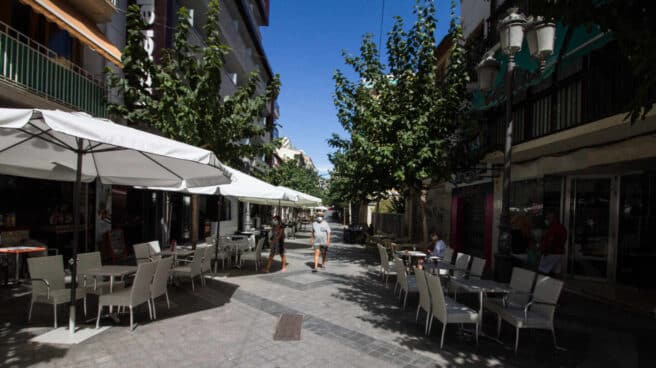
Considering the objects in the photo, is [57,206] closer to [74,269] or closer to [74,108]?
[74,108]

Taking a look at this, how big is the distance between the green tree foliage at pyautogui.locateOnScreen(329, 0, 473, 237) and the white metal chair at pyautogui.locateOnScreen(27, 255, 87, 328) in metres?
7.83

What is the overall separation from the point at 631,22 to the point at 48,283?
7752 mm

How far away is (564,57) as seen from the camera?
7.86 metres

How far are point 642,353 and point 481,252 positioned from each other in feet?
31.6

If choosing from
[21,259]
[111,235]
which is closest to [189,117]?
[21,259]

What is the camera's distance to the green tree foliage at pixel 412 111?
10562mm

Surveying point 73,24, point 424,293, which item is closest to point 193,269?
point 424,293

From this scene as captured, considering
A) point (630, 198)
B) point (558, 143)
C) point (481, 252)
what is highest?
point (558, 143)

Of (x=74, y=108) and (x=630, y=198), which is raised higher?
(x=74, y=108)

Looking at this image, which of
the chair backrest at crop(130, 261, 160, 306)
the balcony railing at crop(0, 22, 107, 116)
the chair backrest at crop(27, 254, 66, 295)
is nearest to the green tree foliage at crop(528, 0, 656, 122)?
the chair backrest at crop(130, 261, 160, 306)

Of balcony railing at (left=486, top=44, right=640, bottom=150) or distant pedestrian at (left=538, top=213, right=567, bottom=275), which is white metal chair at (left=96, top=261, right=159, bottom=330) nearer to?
distant pedestrian at (left=538, top=213, right=567, bottom=275)

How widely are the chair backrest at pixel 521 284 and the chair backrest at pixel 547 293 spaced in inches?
7.3

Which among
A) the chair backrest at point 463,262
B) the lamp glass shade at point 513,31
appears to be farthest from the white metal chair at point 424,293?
the lamp glass shade at point 513,31

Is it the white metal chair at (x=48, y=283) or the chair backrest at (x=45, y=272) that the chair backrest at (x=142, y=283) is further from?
the chair backrest at (x=45, y=272)
